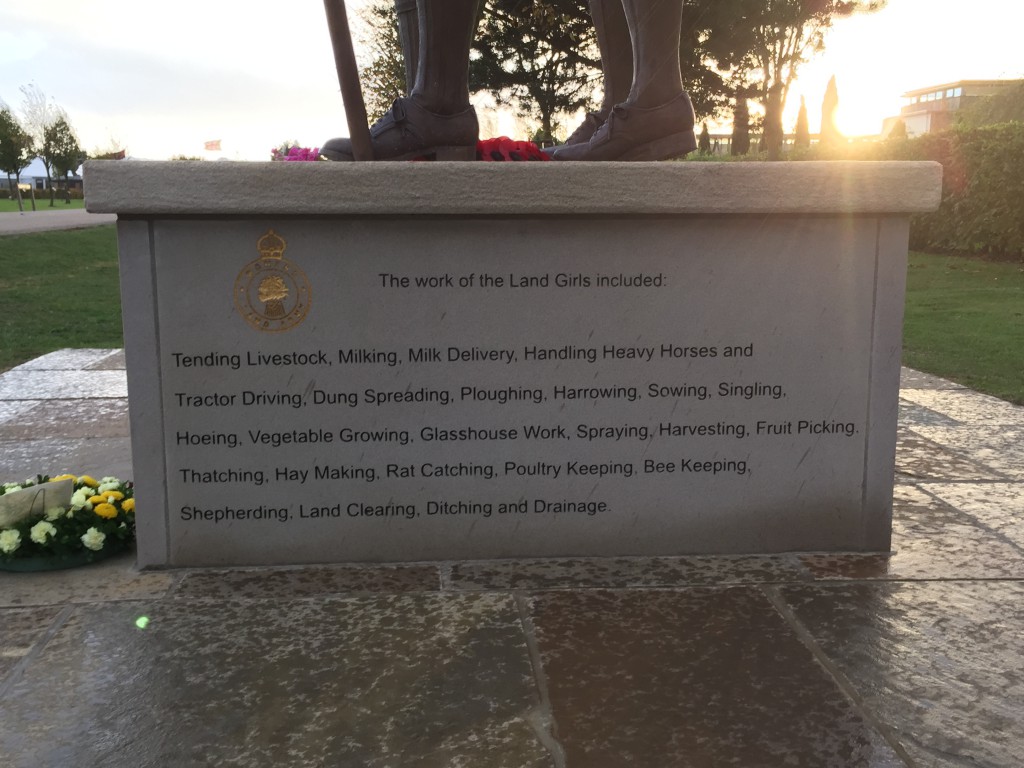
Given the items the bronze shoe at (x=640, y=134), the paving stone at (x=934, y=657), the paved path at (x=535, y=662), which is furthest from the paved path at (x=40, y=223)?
the paving stone at (x=934, y=657)

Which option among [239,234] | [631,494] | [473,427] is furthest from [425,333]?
[631,494]

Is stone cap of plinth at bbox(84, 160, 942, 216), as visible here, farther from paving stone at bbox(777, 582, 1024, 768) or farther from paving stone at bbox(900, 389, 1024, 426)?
paving stone at bbox(900, 389, 1024, 426)

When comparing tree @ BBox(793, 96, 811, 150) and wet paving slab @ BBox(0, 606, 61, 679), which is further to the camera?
tree @ BBox(793, 96, 811, 150)

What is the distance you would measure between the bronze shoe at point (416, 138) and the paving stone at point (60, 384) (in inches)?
112

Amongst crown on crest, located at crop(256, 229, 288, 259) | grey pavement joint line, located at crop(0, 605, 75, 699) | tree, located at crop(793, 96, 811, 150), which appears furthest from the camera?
tree, located at crop(793, 96, 811, 150)

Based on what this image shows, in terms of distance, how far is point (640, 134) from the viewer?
342 cm

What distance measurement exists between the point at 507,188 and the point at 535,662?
125cm

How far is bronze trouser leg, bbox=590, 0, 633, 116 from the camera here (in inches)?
147

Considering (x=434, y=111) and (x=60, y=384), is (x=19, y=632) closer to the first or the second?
(x=434, y=111)

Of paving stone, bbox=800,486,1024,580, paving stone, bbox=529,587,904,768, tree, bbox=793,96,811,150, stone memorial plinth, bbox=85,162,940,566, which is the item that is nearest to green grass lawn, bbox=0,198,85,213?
tree, bbox=793,96,811,150

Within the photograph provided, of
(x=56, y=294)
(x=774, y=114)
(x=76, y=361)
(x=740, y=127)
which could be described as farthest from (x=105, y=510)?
(x=740, y=127)

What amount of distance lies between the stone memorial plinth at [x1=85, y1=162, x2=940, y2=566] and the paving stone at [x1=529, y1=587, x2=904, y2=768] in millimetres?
438

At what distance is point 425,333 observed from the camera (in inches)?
111

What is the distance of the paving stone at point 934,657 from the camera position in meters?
1.91
